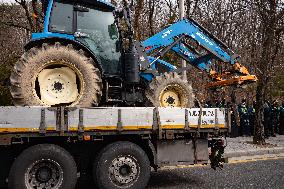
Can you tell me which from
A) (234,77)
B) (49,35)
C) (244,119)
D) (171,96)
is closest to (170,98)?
(171,96)

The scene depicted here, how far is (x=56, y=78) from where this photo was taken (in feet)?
23.2

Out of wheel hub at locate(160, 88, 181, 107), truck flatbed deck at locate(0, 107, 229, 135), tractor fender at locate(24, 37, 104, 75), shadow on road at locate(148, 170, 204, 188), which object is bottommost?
shadow on road at locate(148, 170, 204, 188)

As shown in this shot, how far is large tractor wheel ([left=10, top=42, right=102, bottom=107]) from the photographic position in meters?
6.71

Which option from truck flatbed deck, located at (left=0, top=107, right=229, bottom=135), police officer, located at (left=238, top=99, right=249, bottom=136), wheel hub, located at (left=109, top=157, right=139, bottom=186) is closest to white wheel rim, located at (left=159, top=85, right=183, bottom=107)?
truck flatbed deck, located at (left=0, top=107, right=229, bottom=135)

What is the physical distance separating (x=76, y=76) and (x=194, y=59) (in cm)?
387

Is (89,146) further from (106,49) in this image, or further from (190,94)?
(190,94)

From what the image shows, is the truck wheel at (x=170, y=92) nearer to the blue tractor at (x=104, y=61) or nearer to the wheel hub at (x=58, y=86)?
the blue tractor at (x=104, y=61)

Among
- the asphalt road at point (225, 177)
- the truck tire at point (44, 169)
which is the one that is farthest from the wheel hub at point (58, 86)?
the asphalt road at point (225, 177)

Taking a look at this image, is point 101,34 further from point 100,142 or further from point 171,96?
point 100,142

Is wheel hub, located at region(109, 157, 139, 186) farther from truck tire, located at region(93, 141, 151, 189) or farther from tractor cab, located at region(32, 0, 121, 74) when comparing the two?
tractor cab, located at region(32, 0, 121, 74)

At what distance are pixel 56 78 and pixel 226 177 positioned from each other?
4.35m

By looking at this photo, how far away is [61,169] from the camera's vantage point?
20.4 feet

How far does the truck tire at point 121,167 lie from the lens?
21.4ft

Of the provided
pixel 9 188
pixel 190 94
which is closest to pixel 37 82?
pixel 9 188
